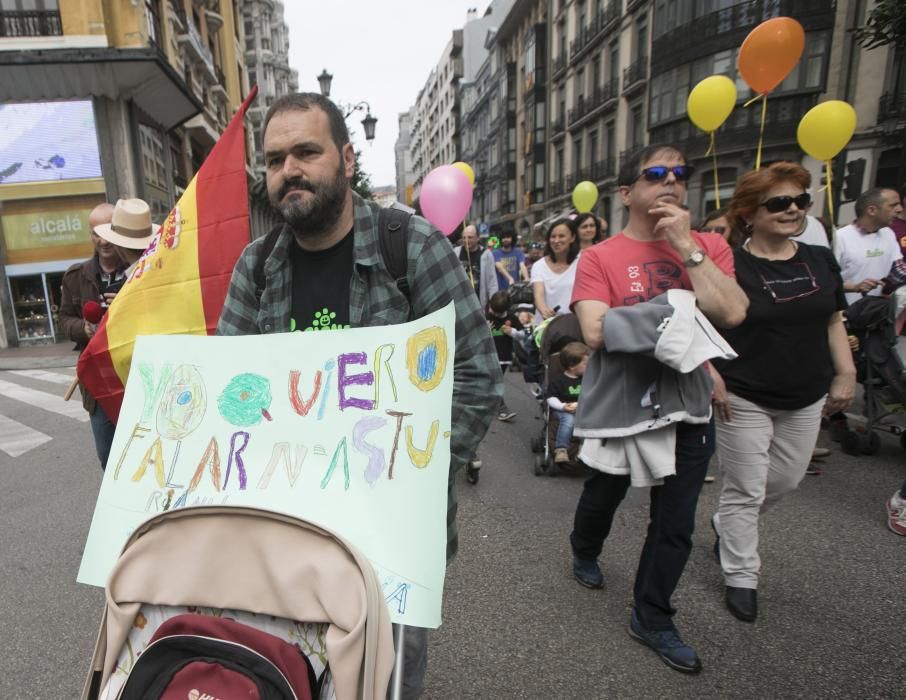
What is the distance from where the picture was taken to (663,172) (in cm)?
213

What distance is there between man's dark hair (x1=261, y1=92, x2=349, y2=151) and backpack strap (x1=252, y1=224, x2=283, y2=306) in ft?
0.93

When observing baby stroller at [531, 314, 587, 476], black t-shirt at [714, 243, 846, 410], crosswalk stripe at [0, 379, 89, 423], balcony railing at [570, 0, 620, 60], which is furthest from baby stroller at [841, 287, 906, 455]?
balcony railing at [570, 0, 620, 60]

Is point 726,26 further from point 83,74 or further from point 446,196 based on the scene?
point 83,74

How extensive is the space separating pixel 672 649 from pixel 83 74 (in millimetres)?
17424

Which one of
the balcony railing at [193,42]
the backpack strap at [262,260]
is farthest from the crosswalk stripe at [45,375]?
the balcony railing at [193,42]

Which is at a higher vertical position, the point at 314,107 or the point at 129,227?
the point at 314,107

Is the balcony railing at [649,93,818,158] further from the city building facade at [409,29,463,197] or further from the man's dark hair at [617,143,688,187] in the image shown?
the city building facade at [409,29,463,197]

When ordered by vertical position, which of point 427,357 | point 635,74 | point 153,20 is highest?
point 635,74

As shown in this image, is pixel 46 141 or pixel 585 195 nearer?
pixel 585 195

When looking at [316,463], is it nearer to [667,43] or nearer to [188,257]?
[188,257]

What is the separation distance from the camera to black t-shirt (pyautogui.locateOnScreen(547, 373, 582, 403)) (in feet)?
14.4

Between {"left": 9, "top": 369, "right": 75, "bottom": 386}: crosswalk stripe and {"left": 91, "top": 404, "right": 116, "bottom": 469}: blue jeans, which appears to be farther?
{"left": 9, "top": 369, "right": 75, "bottom": 386}: crosswalk stripe

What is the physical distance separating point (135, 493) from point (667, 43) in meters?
27.4

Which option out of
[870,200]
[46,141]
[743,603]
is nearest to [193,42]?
[46,141]
